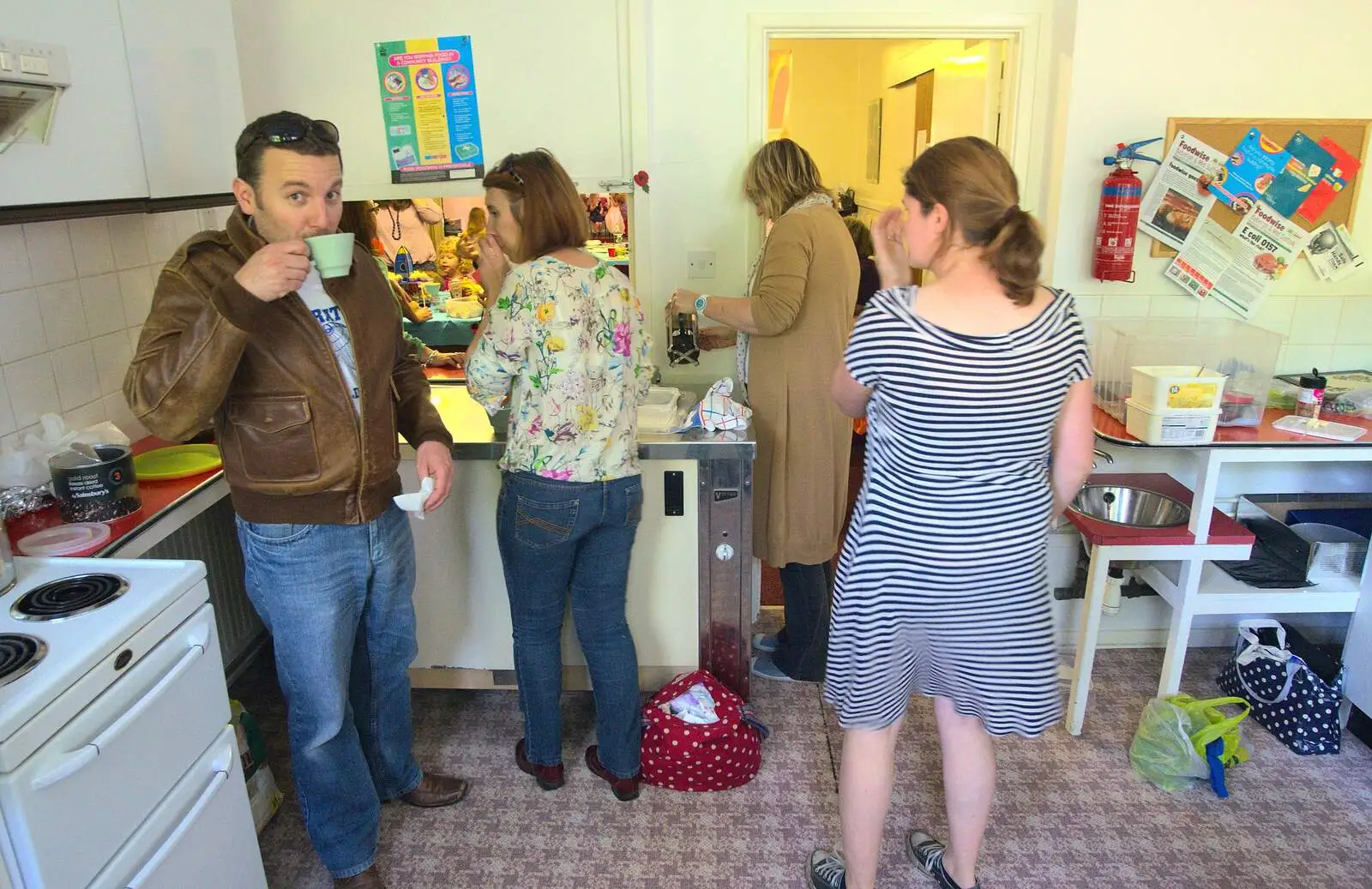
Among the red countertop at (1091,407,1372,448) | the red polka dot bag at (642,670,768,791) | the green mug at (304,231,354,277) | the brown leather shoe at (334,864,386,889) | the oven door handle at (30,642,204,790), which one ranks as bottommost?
the brown leather shoe at (334,864,386,889)

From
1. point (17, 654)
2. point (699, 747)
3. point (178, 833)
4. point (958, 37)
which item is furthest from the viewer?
point (958, 37)

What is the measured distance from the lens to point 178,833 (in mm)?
1473

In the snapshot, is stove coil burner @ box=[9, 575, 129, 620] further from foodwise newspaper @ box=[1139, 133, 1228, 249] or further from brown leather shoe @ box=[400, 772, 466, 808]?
foodwise newspaper @ box=[1139, 133, 1228, 249]

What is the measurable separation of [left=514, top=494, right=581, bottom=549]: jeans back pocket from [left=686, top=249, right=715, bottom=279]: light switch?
128 centimetres

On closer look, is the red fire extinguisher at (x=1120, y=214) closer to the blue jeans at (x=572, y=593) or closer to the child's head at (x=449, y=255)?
the blue jeans at (x=572, y=593)

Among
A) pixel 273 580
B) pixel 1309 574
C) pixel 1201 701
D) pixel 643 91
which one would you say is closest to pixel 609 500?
pixel 273 580

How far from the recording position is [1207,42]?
2.61 m

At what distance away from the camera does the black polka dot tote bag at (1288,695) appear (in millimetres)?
2453

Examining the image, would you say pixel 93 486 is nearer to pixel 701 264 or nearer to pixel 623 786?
pixel 623 786

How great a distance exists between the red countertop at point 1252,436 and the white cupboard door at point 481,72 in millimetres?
1564

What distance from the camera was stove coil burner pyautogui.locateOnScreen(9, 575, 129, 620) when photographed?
144 centimetres

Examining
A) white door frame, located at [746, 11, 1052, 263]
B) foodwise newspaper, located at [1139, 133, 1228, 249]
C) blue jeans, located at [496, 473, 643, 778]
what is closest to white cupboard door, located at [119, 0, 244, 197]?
blue jeans, located at [496, 473, 643, 778]

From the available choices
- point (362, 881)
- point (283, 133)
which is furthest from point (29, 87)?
point (362, 881)

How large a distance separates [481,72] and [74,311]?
1276 mm
